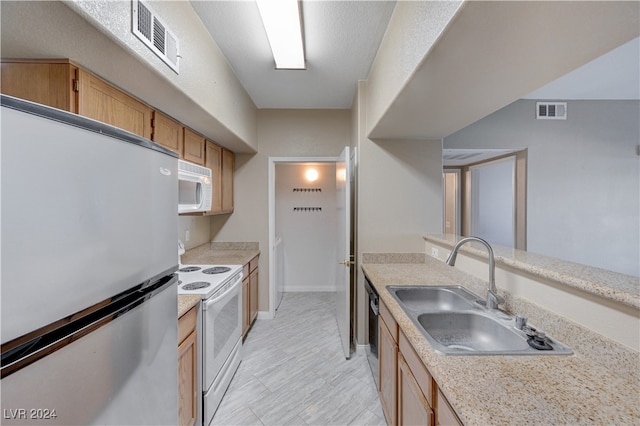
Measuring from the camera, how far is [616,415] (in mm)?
676

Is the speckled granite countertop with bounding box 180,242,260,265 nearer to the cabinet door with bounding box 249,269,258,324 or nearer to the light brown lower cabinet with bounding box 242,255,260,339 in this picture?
the light brown lower cabinet with bounding box 242,255,260,339

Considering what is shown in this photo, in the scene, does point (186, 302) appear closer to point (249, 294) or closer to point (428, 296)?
point (249, 294)

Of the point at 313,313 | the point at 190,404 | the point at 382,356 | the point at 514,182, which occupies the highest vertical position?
the point at 514,182

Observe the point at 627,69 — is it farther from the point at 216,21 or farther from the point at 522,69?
the point at 216,21

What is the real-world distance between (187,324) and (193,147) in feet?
4.79

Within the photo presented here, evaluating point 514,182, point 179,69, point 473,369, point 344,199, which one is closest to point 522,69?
point 473,369

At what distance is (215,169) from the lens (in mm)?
2635

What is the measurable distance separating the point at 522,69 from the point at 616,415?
1.26m

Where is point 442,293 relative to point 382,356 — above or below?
above

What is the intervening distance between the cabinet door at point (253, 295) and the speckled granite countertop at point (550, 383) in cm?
217

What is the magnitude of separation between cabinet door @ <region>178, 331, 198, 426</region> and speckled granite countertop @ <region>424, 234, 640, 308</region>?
1827 mm

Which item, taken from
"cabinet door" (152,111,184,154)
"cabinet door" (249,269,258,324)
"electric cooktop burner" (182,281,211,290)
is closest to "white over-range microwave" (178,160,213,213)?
"cabinet door" (152,111,184,154)

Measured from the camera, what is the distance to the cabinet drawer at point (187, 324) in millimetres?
1386

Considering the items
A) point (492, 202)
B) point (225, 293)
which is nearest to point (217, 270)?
point (225, 293)
